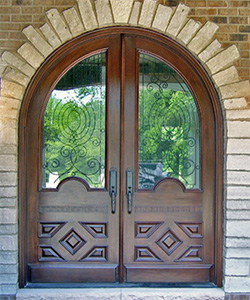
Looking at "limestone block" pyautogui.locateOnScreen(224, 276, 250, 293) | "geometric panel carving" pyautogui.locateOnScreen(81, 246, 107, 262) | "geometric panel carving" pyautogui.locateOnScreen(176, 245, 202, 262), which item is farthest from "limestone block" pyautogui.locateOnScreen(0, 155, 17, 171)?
"limestone block" pyautogui.locateOnScreen(224, 276, 250, 293)

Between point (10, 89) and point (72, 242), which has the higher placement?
point (10, 89)

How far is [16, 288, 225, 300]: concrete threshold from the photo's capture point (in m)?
3.19

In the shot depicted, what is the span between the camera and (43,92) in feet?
10.9

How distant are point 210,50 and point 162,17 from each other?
1.78 ft

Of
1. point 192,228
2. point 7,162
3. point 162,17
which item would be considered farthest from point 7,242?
point 162,17

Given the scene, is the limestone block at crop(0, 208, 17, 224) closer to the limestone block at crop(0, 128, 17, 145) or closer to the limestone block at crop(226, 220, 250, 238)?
the limestone block at crop(0, 128, 17, 145)

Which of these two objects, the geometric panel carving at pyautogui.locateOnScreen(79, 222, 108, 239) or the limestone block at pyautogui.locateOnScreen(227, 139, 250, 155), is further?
the geometric panel carving at pyautogui.locateOnScreen(79, 222, 108, 239)

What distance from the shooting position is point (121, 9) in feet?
10.3

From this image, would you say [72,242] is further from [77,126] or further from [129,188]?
[77,126]

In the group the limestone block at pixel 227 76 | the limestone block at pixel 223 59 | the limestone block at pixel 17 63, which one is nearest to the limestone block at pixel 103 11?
the limestone block at pixel 17 63

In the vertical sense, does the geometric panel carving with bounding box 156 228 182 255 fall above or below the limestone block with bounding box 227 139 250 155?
below

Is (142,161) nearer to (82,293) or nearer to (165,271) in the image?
(165,271)

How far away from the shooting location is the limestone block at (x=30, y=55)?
3141 millimetres

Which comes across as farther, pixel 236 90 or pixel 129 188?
pixel 129 188
